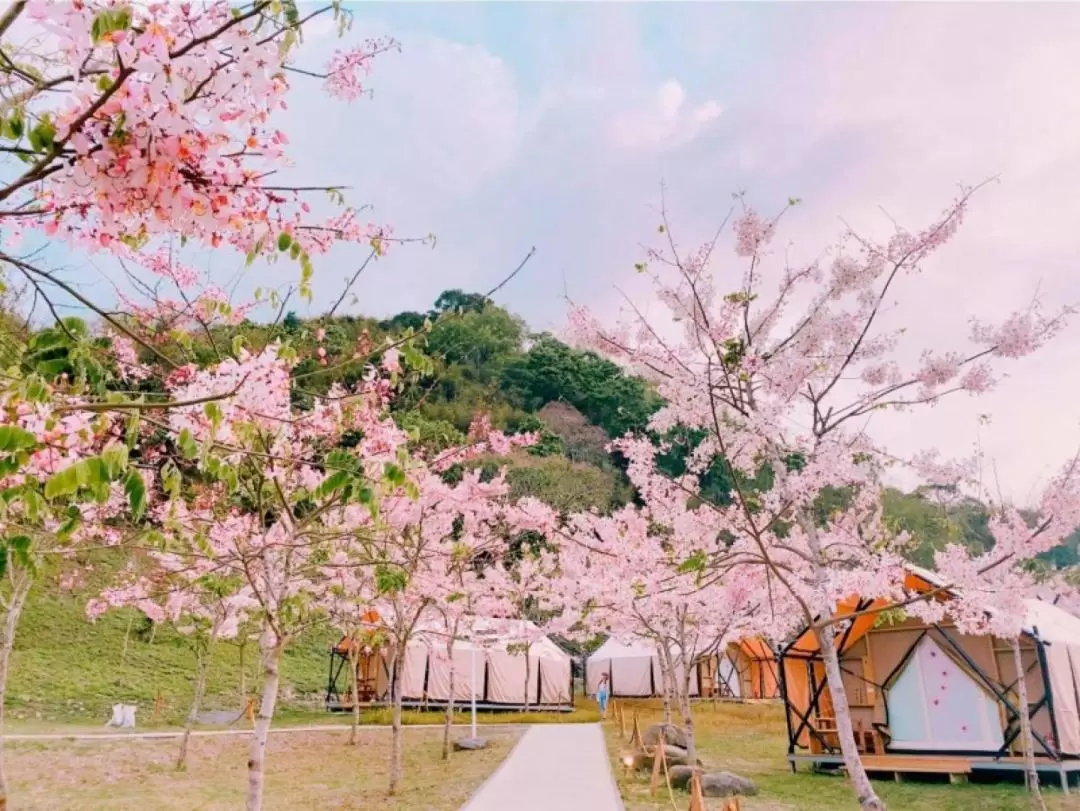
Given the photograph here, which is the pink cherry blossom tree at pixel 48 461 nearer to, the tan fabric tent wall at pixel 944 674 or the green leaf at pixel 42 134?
the green leaf at pixel 42 134

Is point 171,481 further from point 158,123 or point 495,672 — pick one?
point 495,672

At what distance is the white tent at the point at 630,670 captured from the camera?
31.7 m

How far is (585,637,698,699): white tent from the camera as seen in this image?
31.7m

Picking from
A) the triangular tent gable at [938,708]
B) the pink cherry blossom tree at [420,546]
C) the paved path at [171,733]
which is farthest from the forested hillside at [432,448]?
the triangular tent gable at [938,708]

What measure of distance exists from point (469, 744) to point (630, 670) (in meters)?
18.4

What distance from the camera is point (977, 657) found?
13281mm

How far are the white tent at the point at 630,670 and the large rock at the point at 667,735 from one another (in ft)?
51.6

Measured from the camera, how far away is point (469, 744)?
16.0 meters

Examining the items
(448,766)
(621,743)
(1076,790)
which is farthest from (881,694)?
(448,766)

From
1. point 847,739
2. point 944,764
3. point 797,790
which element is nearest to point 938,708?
point 944,764

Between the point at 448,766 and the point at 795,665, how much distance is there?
855cm

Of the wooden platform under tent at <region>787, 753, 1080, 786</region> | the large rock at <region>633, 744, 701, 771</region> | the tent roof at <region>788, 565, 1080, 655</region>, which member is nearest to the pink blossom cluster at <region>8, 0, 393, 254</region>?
the tent roof at <region>788, 565, 1080, 655</region>

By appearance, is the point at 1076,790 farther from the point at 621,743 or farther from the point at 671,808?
the point at 621,743

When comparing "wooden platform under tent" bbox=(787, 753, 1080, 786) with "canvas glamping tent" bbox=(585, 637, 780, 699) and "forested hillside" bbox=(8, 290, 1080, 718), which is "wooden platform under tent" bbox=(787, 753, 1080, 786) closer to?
"forested hillside" bbox=(8, 290, 1080, 718)
